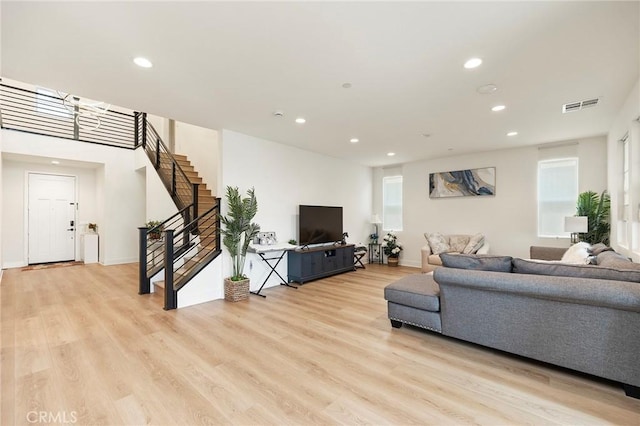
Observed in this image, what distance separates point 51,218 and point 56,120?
252 centimetres

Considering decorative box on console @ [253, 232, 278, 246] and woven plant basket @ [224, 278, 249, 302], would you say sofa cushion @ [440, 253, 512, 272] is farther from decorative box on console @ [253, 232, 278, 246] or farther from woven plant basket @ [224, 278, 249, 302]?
decorative box on console @ [253, 232, 278, 246]

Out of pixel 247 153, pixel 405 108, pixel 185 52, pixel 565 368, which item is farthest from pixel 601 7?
pixel 247 153

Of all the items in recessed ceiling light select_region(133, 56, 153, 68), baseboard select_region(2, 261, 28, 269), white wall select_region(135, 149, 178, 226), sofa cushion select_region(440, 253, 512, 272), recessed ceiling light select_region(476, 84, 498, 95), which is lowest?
baseboard select_region(2, 261, 28, 269)

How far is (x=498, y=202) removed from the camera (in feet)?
20.1

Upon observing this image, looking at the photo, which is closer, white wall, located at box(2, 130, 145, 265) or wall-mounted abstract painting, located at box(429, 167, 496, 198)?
wall-mounted abstract painting, located at box(429, 167, 496, 198)

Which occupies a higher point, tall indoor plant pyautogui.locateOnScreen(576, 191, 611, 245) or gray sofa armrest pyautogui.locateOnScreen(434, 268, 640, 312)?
tall indoor plant pyautogui.locateOnScreen(576, 191, 611, 245)

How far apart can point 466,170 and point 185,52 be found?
618 centimetres

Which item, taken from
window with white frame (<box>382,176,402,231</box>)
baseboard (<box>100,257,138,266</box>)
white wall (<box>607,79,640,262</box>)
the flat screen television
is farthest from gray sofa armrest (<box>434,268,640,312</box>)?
baseboard (<box>100,257,138,266</box>)

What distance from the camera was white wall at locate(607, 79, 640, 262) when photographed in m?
3.25

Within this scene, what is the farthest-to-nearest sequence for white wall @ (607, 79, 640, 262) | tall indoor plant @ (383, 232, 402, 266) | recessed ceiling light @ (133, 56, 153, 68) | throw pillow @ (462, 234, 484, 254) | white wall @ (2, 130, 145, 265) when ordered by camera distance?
tall indoor plant @ (383, 232, 402, 266), white wall @ (2, 130, 145, 265), throw pillow @ (462, 234, 484, 254), white wall @ (607, 79, 640, 262), recessed ceiling light @ (133, 56, 153, 68)

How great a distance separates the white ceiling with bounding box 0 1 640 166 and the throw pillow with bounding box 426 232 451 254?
111 inches

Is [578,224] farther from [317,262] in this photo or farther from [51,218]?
[51,218]

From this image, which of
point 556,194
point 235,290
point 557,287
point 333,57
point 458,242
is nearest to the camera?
point 557,287

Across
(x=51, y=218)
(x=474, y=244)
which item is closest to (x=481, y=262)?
(x=474, y=244)
